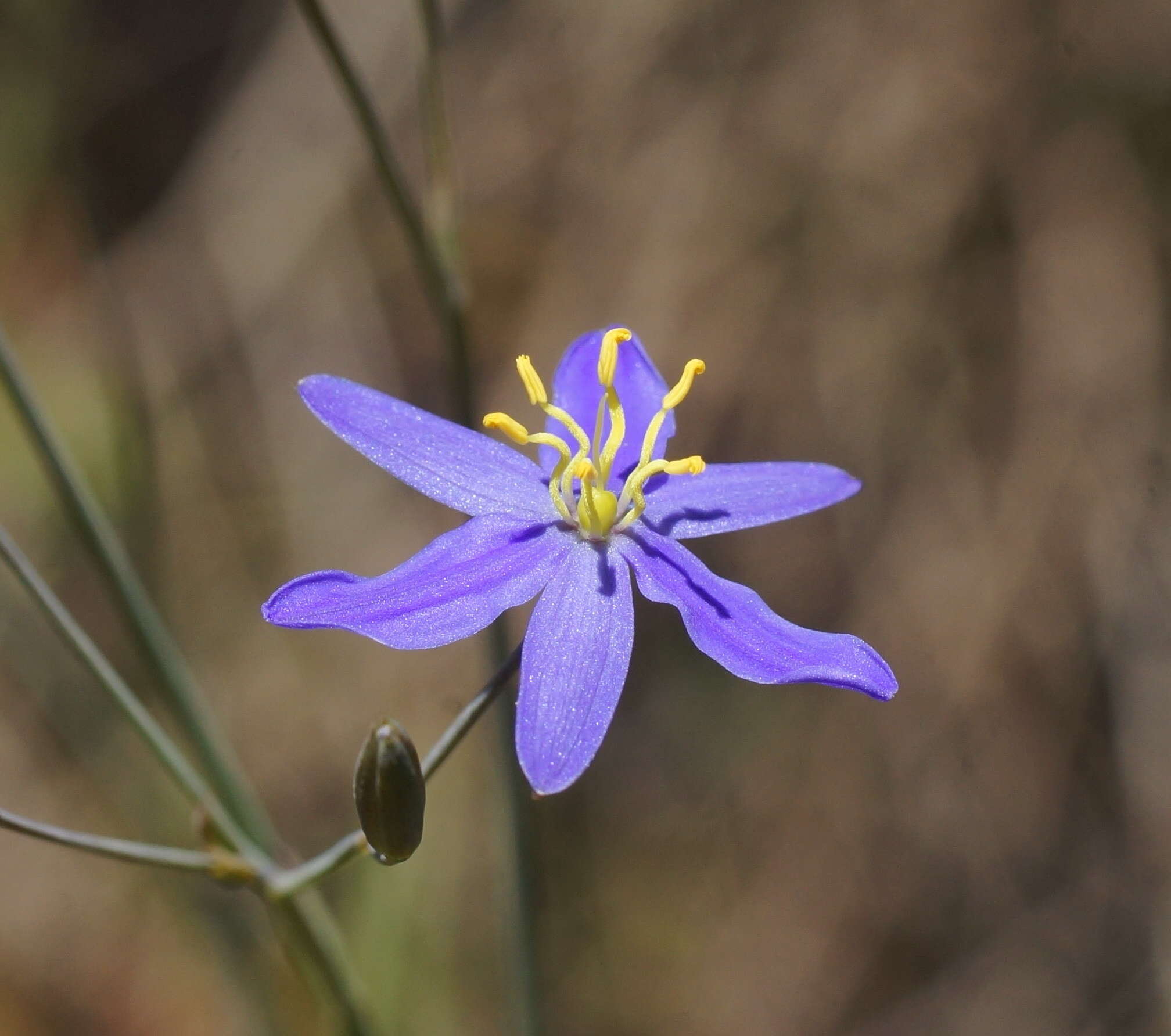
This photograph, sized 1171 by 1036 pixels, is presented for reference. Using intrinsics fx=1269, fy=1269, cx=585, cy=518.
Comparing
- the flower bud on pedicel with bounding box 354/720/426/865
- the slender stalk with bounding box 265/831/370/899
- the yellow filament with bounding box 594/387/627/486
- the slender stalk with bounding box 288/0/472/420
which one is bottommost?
the slender stalk with bounding box 265/831/370/899

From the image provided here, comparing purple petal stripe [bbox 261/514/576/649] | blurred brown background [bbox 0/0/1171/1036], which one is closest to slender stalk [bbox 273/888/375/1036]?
purple petal stripe [bbox 261/514/576/649]

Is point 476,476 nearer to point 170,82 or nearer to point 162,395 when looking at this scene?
point 162,395

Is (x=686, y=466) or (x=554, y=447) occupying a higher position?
(x=554, y=447)

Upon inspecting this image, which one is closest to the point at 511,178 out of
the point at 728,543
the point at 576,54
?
the point at 576,54

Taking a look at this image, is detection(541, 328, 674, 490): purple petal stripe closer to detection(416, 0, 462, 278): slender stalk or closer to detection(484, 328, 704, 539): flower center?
detection(484, 328, 704, 539): flower center

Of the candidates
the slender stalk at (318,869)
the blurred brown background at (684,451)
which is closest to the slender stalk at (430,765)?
the slender stalk at (318,869)

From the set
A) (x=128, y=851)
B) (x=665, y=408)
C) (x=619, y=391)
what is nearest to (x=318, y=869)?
(x=128, y=851)

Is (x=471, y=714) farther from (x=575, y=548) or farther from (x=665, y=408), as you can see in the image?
(x=665, y=408)

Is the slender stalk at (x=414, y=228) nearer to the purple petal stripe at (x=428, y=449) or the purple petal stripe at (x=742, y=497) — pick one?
the purple petal stripe at (x=428, y=449)
